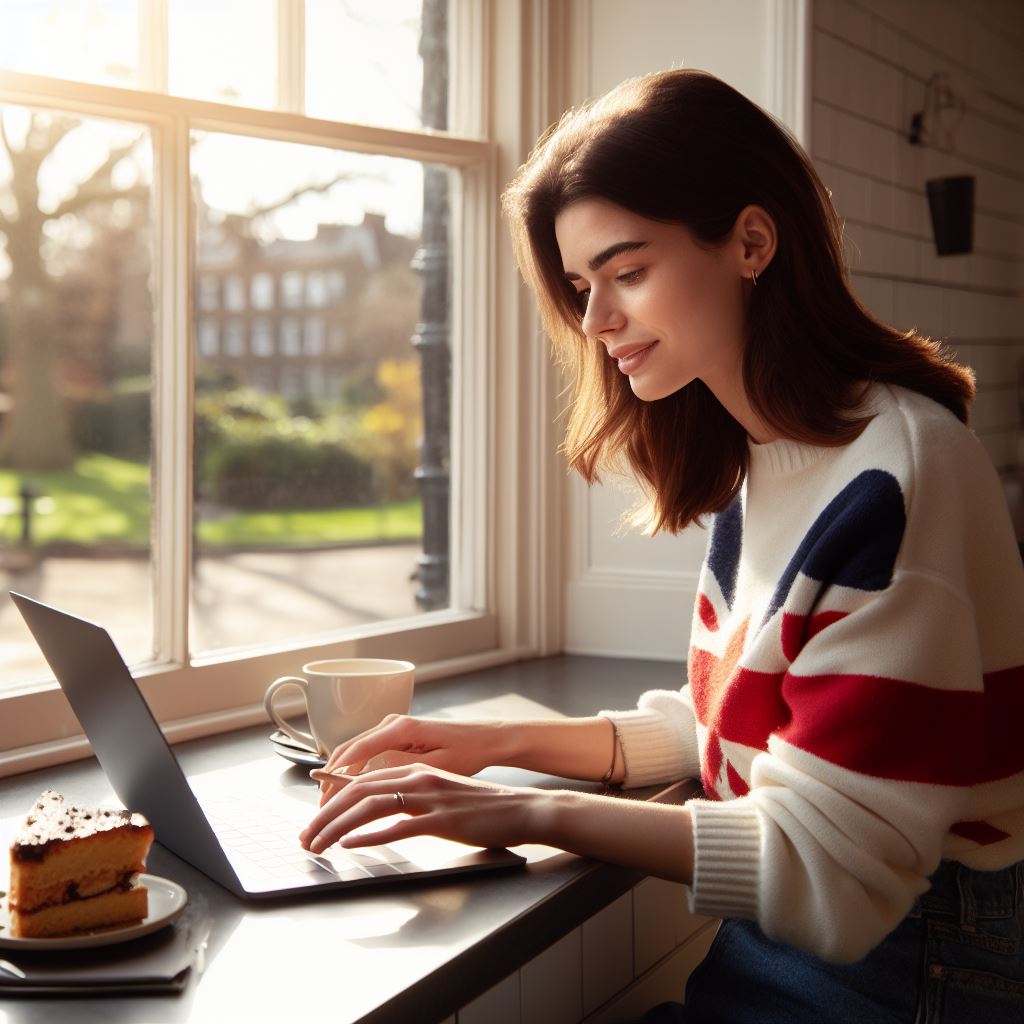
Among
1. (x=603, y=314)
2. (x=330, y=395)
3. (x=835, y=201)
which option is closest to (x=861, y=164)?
(x=835, y=201)

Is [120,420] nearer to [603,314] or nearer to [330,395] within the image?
[330,395]

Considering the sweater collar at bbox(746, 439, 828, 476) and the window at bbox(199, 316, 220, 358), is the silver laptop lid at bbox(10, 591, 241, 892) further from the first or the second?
the window at bbox(199, 316, 220, 358)

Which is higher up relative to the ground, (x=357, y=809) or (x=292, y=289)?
(x=292, y=289)

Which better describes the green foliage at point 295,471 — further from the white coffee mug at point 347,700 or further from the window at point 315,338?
the white coffee mug at point 347,700

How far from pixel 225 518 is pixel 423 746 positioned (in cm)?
115

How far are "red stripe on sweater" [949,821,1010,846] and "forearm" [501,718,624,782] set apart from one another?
1.30 feet

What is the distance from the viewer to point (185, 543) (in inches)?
68.1

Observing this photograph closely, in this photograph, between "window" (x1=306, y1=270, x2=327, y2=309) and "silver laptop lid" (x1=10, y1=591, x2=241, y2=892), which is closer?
"silver laptop lid" (x1=10, y1=591, x2=241, y2=892)

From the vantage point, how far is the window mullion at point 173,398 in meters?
1.70

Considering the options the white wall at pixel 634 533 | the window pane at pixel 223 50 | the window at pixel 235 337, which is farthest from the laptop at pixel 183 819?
the window at pixel 235 337

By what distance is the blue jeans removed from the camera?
3.74 ft

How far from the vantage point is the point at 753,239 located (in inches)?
50.7

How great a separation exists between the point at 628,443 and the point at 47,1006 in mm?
979

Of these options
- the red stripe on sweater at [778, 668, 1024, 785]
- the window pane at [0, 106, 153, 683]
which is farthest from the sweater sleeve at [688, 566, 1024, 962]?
the window pane at [0, 106, 153, 683]
